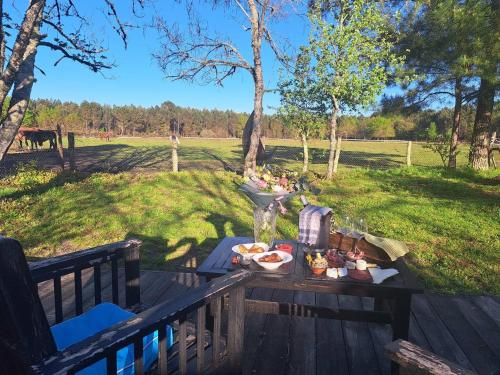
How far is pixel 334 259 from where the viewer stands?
7.59 ft

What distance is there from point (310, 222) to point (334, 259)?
305mm

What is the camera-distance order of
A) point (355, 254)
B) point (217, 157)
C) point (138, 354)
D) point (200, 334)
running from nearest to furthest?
point (138, 354) < point (200, 334) < point (355, 254) < point (217, 157)

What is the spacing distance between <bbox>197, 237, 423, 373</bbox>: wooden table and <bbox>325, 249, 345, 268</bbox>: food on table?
16 cm

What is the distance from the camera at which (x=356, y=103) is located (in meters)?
10.6

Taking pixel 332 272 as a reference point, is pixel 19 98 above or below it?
above

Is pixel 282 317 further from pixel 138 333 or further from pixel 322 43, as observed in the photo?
pixel 322 43

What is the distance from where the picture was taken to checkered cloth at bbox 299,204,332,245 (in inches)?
96.0

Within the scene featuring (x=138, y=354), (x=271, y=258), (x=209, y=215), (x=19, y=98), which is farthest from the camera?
(x=209, y=215)

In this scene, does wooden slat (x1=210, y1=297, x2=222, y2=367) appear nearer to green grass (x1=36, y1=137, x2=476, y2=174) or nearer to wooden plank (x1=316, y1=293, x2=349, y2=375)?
wooden plank (x1=316, y1=293, x2=349, y2=375)

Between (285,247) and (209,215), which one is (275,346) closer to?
(285,247)

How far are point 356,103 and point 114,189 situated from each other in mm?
7210

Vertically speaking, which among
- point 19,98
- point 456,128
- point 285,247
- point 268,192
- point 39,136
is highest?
point 456,128

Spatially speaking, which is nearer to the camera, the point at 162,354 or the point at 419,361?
the point at 419,361

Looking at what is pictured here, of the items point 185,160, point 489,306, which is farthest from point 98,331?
point 185,160
